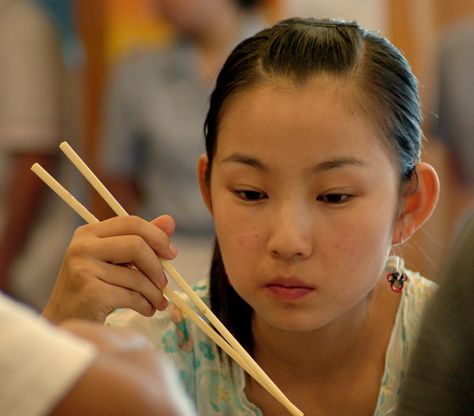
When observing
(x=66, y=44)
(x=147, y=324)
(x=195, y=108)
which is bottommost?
(x=147, y=324)

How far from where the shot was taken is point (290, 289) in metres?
1.12

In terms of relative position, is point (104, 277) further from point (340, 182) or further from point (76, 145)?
point (76, 145)

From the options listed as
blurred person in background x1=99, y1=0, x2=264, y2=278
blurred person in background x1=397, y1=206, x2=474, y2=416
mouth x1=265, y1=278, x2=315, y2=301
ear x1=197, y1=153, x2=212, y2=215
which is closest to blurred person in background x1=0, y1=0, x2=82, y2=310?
blurred person in background x1=99, y1=0, x2=264, y2=278

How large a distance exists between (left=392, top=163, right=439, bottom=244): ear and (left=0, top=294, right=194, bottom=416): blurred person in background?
706 millimetres

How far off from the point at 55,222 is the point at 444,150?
124 centimetres

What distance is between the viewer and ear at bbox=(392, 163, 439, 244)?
49.4 inches

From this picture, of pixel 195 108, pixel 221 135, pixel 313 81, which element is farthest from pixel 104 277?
pixel 195 108

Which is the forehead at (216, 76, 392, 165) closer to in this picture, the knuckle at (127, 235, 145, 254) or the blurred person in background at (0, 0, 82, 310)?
the knuckle at (127, 235, 145, 254)

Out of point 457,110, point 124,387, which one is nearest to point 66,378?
point 124,387

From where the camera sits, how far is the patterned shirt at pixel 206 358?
50.4 inches

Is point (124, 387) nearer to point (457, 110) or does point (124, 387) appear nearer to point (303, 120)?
point (303, 120)

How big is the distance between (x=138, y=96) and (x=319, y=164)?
1.72 meters

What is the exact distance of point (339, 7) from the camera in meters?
2.89

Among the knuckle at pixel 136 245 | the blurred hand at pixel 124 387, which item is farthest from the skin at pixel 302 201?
the blurred hand at pixel 124 387
